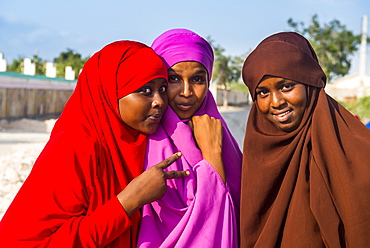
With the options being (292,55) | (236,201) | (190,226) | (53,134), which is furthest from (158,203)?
(292,55)

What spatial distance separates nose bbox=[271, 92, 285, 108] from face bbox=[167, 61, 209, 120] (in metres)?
0.39

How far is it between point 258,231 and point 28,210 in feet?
3.47

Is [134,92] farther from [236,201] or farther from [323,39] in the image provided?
[323,39]

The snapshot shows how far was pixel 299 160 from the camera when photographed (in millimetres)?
1963

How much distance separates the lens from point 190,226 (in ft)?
6.20

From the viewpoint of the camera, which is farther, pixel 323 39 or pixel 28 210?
pixel 323 39

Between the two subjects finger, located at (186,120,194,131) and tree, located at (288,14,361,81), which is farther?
tree, located at (288,14,361,81)

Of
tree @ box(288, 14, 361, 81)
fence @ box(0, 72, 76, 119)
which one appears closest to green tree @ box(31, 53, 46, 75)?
fence @ box(0, 72, 76, 119)

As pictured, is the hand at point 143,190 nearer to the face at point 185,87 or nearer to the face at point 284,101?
the face at point 185,87

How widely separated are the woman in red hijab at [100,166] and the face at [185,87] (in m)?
0.11

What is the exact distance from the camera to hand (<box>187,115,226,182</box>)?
2.07 metres

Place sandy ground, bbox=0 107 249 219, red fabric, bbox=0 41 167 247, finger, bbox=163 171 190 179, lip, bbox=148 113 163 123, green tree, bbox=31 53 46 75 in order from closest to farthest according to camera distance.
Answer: red fabric, bbox=0 41 167 247, finger, bbox=163 171 190 179, lip, bbox=148 113 163 123, sandy ground, bbox=0 107 249 219, green tree, bbox=31 53 46 75

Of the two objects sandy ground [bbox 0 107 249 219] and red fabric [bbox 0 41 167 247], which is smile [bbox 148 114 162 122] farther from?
sandy ground [bbox 0 107 249 219]

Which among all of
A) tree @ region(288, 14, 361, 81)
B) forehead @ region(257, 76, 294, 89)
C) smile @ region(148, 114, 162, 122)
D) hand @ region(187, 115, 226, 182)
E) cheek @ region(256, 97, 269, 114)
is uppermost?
tree @ region(288, 14, 361, 81)
